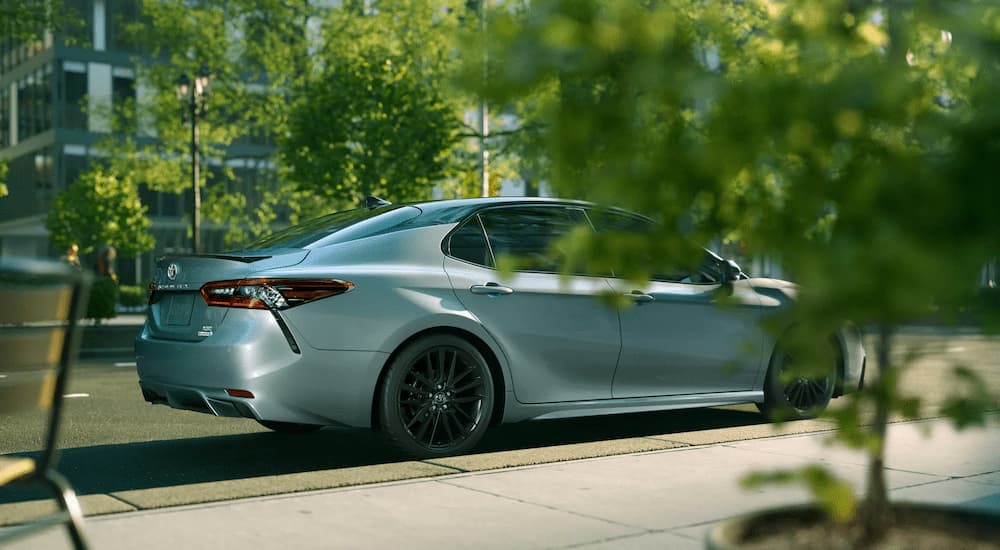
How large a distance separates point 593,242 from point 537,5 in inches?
19.0

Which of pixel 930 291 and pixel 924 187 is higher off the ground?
pixel 924 187

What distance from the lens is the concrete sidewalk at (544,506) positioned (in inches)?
182

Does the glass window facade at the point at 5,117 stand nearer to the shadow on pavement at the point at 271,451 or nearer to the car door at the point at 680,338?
the shadow on pavement at the point at 271,451

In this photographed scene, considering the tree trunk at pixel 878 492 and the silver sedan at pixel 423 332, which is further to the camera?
the silver sedan at pixel 423 332

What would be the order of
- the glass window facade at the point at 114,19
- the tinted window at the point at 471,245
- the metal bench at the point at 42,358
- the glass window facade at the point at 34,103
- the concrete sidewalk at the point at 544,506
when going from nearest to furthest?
the metal bench at the point at 42,358 < the concrete sidewalk at the point at 544,506 < the tinted window at the point at 471,245 < the glass window facade at the point at 114,19 < the glass window facade at the point at 34,103

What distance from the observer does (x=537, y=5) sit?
2.39m

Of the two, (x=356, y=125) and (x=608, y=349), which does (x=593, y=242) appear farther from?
(x=356, y=125)

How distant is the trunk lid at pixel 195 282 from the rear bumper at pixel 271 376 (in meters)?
0.10

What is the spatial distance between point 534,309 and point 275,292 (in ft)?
5.17

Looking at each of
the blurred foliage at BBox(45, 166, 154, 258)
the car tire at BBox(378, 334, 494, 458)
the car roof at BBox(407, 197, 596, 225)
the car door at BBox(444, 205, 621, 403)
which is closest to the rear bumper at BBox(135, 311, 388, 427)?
the car tire at BBox(378, 334, 494, 458)

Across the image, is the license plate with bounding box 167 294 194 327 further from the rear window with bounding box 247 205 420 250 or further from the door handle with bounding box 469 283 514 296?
the door handle with bounding box 469 283 514 296

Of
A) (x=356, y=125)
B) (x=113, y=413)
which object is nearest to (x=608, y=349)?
(x=113, y=413)

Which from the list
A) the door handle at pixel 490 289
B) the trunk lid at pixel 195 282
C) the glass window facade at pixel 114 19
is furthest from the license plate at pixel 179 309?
the glass window facade at pixel 114 19

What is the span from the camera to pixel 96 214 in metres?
47.6
